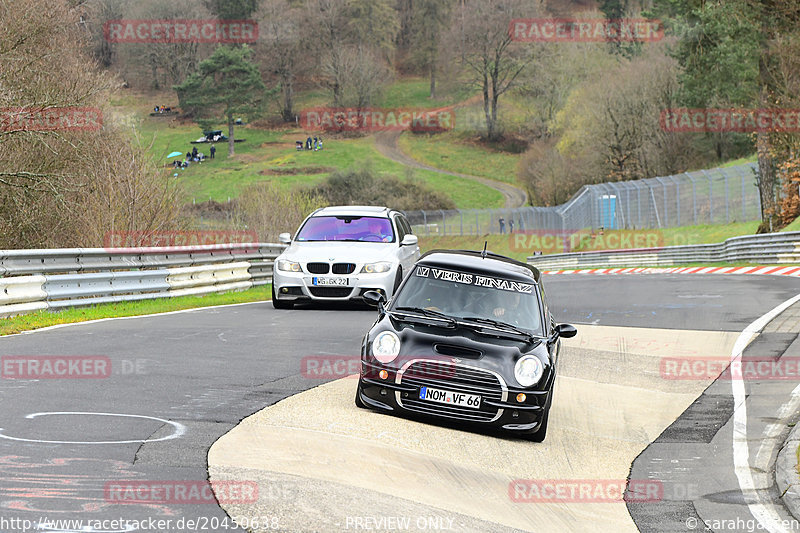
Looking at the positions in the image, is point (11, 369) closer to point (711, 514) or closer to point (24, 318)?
point (24, 318)

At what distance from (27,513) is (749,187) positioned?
47299mm

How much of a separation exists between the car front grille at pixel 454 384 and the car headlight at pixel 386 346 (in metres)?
0.19

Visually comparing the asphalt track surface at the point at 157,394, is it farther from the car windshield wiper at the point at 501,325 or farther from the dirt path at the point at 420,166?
the dirt path at the point at 420,166

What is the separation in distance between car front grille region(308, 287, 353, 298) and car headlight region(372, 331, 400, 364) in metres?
8.82

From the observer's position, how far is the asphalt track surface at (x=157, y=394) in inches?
224

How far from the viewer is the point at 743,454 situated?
8.37 m

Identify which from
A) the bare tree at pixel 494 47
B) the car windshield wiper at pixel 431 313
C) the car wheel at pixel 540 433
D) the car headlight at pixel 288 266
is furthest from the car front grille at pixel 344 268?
the bare tree at pixel 494 47

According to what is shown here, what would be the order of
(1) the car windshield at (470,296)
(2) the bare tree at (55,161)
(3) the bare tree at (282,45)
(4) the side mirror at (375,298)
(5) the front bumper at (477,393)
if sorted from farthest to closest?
(3) the bare tree at (282,45)
(2) the bare tree at (55,161)
(4) the side mirror at (375,298)
(1) the car windshield at (470,296)
(5) the front bumper at (477,393)

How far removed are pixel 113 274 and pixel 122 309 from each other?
0.71 meters

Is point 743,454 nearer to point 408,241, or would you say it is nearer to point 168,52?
point 408,241

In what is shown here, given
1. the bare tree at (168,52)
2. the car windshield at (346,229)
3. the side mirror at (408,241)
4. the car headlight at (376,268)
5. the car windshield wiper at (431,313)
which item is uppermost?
the bare tree at (168,52)

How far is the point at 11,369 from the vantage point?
10125 millimetres

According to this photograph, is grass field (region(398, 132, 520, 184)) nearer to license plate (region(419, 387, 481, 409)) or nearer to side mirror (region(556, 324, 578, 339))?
side mirror (region(556, 324, 578, 339))

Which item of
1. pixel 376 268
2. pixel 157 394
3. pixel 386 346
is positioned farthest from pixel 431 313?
pixel 376 268
